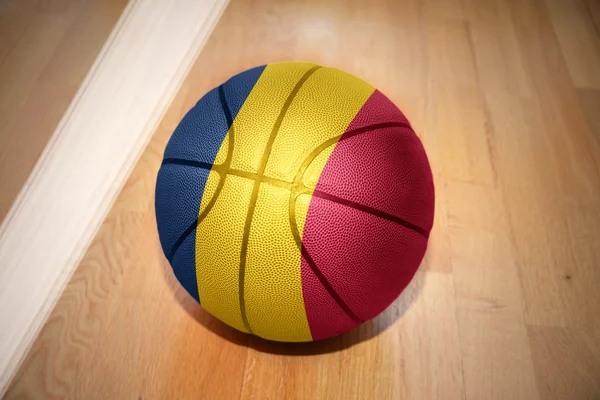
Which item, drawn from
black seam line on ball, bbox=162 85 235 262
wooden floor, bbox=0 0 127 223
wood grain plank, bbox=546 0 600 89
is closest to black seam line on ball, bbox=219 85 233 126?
black seam line on ball, bbox=162 85 235 262

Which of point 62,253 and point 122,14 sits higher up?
point 122,14

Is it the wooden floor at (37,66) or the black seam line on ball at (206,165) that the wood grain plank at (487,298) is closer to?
the black seam line on ball at (206,165)

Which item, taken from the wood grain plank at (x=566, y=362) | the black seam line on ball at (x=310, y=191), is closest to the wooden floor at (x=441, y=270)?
the wood grain plank at (x=566, y=362)

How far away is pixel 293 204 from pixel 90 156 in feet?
3.80

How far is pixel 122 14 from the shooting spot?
2451 millimetres

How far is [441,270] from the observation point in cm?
158

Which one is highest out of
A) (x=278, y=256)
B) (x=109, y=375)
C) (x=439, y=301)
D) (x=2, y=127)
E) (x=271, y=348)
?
(x=278, y=256)

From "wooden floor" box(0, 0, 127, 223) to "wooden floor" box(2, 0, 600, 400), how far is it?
1.52ft

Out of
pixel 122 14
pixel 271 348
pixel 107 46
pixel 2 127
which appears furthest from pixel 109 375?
pixel 122 14

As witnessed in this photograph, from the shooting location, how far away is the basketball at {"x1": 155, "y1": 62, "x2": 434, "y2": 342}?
42.3 inches

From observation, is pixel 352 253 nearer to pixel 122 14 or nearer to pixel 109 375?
pixel 109 375

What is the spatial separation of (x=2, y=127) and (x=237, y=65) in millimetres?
976

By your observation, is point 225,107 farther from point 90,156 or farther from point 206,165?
point 90,156

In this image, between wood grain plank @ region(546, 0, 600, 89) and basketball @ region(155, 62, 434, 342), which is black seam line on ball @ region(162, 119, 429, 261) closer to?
basketball @ region(155, 62, 434, 342)
